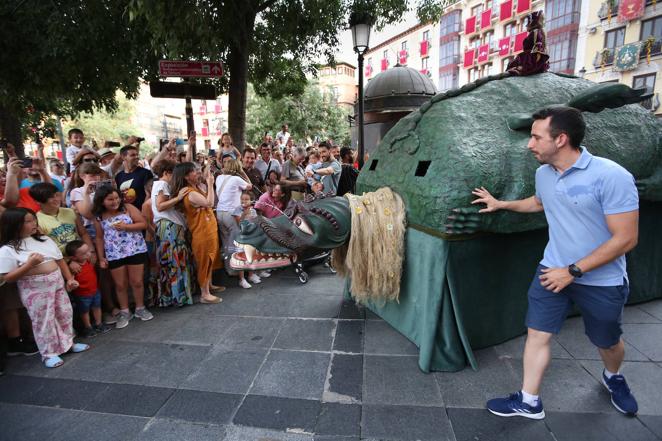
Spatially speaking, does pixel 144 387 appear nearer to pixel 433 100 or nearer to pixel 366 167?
pixel 366 167

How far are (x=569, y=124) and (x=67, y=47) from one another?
758 centimetres

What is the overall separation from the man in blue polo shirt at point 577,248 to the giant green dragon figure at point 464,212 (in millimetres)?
521

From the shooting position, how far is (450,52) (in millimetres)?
30766

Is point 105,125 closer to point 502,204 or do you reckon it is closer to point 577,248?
point 502,204

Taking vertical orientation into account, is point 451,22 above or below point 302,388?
above

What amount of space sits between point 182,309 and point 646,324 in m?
5.02

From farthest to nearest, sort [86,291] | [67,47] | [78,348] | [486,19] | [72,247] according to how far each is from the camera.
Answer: [486,19] < [67,47] < [86,291] < [72,247] < [78,348]

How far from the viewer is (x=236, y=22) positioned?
251 inches

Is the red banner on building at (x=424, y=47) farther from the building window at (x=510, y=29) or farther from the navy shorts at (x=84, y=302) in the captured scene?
the navy shorts at (x=84, y=302)

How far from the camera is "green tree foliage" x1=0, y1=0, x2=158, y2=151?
19.4ft

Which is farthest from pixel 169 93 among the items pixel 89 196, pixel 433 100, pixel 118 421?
pixel 118 421

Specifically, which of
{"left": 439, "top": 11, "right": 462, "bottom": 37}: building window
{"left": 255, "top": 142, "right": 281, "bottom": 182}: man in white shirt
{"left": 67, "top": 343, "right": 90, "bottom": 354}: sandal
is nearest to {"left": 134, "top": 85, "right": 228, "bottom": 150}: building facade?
{"left": 439, "top": 11, "right": 462, "bottom": 37}: building window

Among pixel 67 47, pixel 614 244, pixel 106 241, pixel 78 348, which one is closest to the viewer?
pixel 614 244

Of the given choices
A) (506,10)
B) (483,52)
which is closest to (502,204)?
(506,10)
